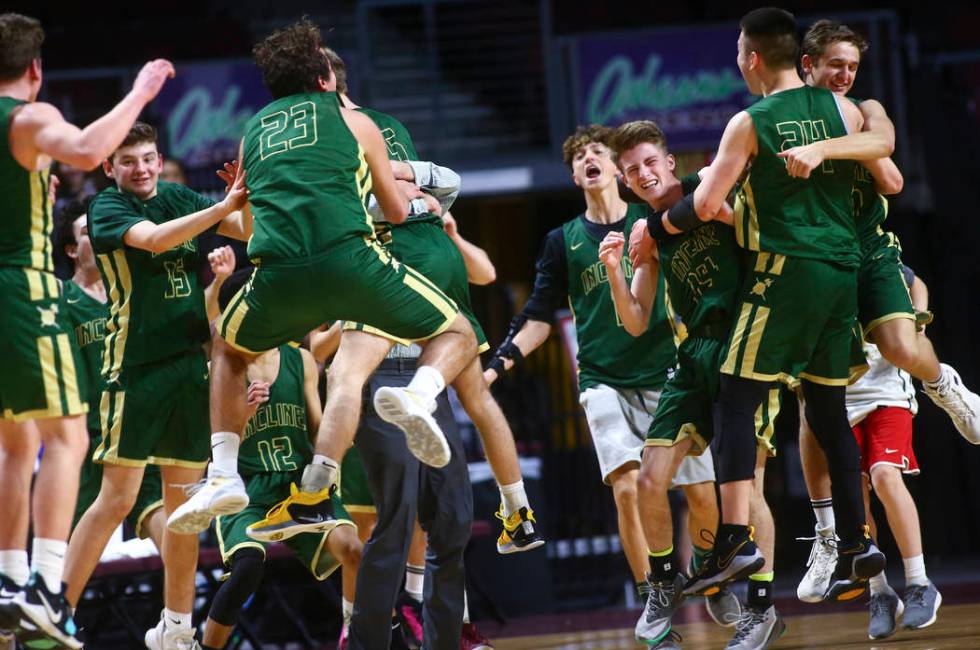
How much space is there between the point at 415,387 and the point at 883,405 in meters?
2.67

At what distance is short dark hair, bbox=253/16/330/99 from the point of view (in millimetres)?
4672

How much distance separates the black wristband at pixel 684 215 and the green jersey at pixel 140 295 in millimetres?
2011

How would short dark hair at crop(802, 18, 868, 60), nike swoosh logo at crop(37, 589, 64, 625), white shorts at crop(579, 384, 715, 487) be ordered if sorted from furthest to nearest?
white shorts at crop(579, 384, 715, 487) → short dark hair at crop(802, 18, 868, 60) → nike swoosh logo at crop(37, 589, 64, 625)

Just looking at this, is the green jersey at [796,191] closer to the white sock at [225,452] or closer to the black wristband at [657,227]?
the black wristband at [657,227]

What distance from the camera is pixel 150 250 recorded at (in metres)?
5.40

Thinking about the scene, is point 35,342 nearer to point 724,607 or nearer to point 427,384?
point 427,384

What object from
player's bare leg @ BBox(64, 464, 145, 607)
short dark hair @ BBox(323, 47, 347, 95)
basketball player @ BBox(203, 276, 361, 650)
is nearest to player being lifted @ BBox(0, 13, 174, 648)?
short dark hair @ BBox(323, 47, 347, 95)

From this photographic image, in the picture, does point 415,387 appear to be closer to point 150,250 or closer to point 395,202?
point 395,202

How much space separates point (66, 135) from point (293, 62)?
2.65 feet

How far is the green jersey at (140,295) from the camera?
220 inches

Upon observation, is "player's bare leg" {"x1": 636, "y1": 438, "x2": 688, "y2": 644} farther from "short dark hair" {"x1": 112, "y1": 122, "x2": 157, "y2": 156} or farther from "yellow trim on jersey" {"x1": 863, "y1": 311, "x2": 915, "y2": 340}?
"short dark hair" {"x1": 112, "y1": 122, "x2": 157, "y2": 156}

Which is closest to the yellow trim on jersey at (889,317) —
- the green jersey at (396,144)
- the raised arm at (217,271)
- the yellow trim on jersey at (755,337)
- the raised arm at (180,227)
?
the yellow trim on jersey at (755,337)

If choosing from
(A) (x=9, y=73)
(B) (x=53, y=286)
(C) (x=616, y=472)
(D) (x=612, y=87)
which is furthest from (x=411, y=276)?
(D) (x=612, y=87)

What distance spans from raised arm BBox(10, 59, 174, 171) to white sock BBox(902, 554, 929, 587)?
3586 mm
